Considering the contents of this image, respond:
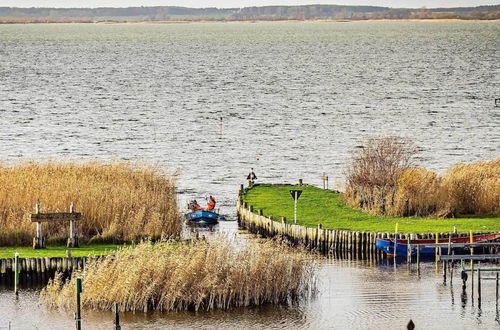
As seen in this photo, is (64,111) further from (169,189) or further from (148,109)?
(169,189)

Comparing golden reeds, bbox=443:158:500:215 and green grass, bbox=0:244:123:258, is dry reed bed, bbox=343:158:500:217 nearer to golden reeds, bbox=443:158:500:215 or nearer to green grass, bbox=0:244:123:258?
golden reeds, bbox=443:158:500:215

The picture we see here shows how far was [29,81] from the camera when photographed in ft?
628

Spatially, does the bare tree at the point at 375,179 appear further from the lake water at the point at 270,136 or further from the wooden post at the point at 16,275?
the wooden post at the point at 16,275

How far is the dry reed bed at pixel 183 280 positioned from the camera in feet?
148

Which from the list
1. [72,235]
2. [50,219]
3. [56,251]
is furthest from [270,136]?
[56,251]

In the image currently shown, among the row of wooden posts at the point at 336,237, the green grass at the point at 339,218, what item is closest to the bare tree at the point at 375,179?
the green grass at the point at 339,218

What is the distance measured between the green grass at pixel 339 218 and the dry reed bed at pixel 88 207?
631cm

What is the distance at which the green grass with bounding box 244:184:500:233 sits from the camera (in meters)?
58.3

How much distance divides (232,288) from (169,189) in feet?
65.0

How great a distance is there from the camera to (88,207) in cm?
5594

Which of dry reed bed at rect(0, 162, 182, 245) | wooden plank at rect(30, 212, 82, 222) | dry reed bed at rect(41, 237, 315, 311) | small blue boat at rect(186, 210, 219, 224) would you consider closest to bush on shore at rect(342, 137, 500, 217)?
small blue boat at rect(186, 210, 219, 224)

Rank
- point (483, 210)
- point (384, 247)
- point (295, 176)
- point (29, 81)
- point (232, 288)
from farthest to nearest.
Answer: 1. point (29, 81)
2. point (295, 176)
3. point (483, 210)
4. point (384, 247)
5. point (232, 288)

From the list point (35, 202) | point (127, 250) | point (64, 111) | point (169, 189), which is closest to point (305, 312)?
point (127, 250)

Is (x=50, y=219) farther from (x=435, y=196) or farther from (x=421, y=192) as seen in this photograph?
(x=435, y=196)
